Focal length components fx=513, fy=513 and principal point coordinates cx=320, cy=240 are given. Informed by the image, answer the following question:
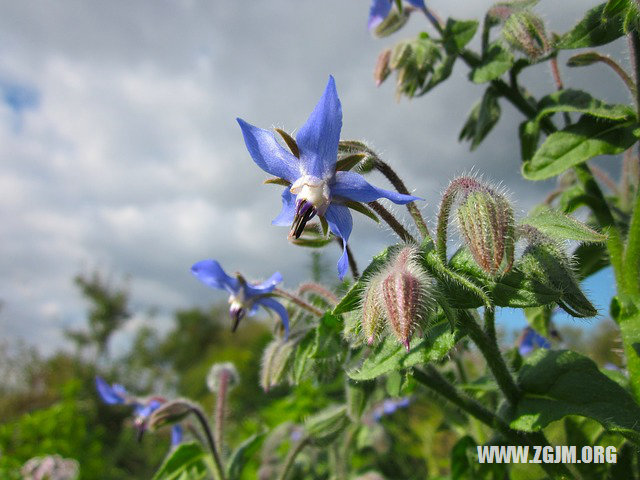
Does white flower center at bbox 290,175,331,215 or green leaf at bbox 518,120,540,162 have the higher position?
green leaf at bbox 518,120,540,162

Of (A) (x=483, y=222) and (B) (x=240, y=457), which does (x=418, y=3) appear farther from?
(B) (x=240, y=457)

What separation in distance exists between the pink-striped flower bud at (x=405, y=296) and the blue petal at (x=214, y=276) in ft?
1.60

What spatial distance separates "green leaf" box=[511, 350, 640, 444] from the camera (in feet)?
2.53

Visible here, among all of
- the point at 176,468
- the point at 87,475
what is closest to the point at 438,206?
the point at 176,468

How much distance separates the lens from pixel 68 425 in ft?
8.54

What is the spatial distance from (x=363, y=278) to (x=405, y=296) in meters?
0.09

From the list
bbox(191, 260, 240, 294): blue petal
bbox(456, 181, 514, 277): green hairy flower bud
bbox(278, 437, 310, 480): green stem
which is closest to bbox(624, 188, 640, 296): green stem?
bbox(456, 181, 514, 277): green hairy flower bud

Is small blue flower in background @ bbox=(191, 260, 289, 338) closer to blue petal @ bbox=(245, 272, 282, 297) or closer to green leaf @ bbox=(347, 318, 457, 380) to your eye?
blue petal @ bbox=(245, 272, 282, 297)

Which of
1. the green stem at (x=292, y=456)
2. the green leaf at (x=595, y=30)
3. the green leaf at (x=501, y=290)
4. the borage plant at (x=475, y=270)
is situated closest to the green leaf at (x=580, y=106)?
the borage plant at (x=475, y=270)

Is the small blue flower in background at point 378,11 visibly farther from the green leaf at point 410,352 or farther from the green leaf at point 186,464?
the green leaf at point 186,464

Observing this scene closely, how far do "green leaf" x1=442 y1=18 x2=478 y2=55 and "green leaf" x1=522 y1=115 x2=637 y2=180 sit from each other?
0.33 metres

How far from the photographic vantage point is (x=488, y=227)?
72 cm

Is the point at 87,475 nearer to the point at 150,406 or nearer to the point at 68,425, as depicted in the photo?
the point at 68,425

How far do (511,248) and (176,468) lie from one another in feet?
3.52
